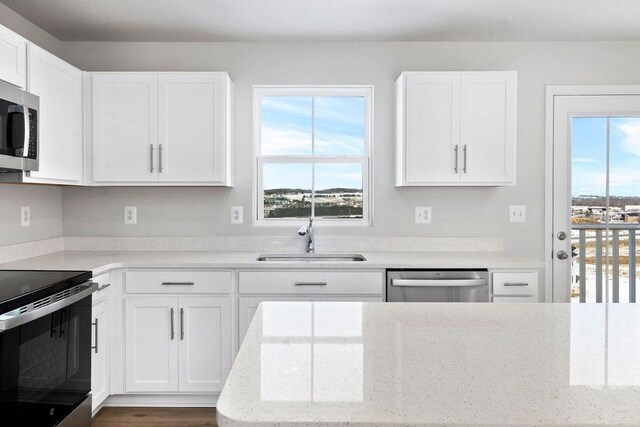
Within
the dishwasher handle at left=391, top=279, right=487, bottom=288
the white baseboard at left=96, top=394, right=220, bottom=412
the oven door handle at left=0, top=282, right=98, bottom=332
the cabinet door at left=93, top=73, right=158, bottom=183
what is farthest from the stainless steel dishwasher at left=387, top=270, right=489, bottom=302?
the cabinet door at left=93, top=73, right=158, bottom=183

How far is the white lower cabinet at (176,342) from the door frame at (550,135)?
2.28m

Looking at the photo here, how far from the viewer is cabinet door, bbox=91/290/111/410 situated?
2438 mm

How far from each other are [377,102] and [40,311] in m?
2.41

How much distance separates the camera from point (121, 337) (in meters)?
2.62

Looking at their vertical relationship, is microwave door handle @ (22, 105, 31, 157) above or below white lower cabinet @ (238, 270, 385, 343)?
above

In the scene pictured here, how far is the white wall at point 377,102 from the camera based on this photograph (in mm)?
3195

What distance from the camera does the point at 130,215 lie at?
3205 millimetres

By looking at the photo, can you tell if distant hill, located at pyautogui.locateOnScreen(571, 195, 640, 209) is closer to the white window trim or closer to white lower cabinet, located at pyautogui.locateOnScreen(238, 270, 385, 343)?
the white window trim

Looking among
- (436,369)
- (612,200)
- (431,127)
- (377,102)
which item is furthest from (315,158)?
(436,369)

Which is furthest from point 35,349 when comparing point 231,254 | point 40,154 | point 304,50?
point 304,50

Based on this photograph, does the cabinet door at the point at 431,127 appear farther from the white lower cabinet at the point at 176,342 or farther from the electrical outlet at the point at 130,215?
the electrical outlet at the point at 130,215

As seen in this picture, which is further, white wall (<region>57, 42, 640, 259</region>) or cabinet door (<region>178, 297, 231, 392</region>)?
white wall (<region>57, 42, 640, 259</region>)

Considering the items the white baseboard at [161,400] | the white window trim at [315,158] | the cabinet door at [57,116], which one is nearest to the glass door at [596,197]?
the white window trim at [315,158]

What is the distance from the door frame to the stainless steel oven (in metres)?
2.94
